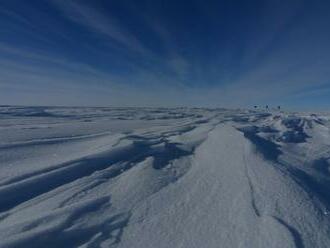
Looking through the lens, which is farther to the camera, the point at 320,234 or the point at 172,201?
the point at 172,201

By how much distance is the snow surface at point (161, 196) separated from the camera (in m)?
2.37

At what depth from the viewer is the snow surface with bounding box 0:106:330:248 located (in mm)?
2371

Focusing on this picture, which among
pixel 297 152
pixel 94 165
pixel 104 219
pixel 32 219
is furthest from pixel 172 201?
pixel 297 152

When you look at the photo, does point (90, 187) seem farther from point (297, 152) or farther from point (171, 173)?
point (297, 152)

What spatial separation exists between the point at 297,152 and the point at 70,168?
382 cm

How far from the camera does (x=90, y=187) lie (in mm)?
3377

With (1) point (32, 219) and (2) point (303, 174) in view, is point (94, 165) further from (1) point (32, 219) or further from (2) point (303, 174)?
(2) point (303, 174)

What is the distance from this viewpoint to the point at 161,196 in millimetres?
3117

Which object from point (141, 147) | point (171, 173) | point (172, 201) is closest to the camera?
point (172, 201)

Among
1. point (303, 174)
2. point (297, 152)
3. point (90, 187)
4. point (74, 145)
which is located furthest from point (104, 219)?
point (297, 152)

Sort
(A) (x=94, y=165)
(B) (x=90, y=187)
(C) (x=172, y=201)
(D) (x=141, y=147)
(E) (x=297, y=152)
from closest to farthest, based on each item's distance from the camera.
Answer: (C) (x=172, y=201) → (B) (x=90, y=187) → (A) (x=94, y=165) → (D) (x=141, y=147) → (E) (x=297, y=152)

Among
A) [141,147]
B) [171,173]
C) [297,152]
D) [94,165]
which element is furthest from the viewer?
[297,152]

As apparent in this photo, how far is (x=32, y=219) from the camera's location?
252 cm

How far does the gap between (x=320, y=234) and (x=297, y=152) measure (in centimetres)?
336
